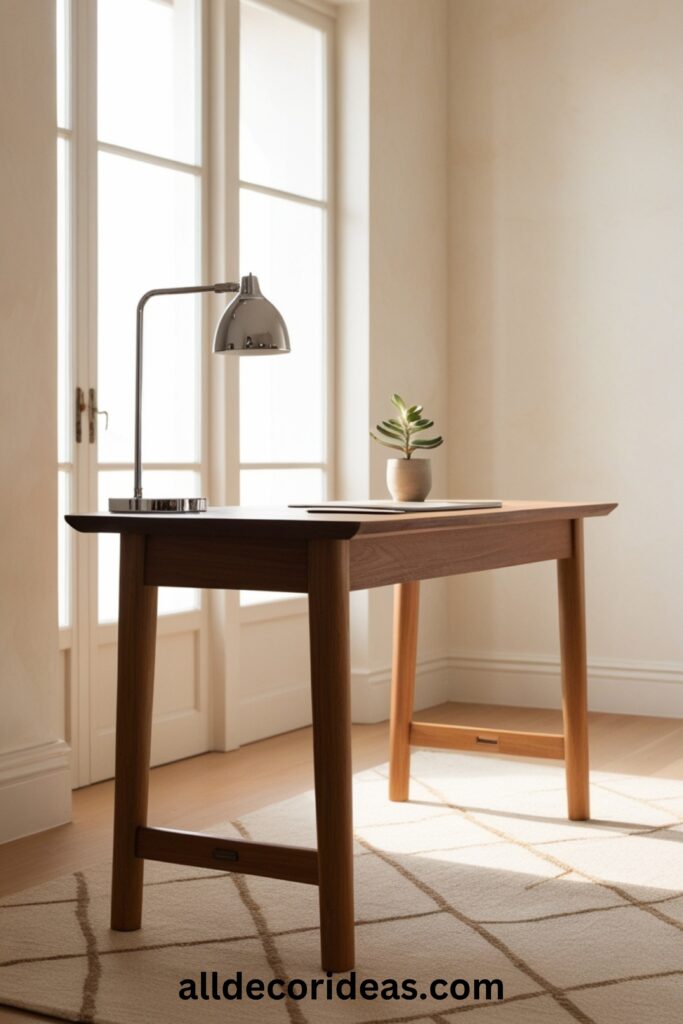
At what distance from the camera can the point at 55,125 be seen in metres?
3.49

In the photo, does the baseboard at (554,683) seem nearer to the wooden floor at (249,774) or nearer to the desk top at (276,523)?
the wooden floor at (249,774)

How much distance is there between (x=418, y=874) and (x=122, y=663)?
0.89m

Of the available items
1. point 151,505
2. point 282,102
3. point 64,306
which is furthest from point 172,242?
point 151,505

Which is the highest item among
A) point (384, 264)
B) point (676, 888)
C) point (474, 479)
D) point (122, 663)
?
point (384, 264)

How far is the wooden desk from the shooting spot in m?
2.41

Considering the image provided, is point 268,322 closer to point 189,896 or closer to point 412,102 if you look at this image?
point 189,896

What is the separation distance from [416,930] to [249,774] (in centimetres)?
154

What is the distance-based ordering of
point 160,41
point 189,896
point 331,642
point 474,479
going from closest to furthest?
point 331,642, point 189,896, point 160,41, point 474,479

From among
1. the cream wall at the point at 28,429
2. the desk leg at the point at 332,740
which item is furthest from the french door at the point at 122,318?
the desk leg at the point at 332,740

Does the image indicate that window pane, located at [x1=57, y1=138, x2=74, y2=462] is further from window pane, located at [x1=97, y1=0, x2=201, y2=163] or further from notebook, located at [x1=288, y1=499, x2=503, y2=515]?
notebook, located at [x1=288, y1=499, x2=503, y2=515]

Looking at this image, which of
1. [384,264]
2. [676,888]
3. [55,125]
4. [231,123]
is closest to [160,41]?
[231,123]

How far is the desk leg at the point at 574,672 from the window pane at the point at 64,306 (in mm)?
1448

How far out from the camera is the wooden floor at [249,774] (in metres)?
3.23

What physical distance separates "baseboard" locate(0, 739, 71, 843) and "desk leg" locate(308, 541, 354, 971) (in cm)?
122
